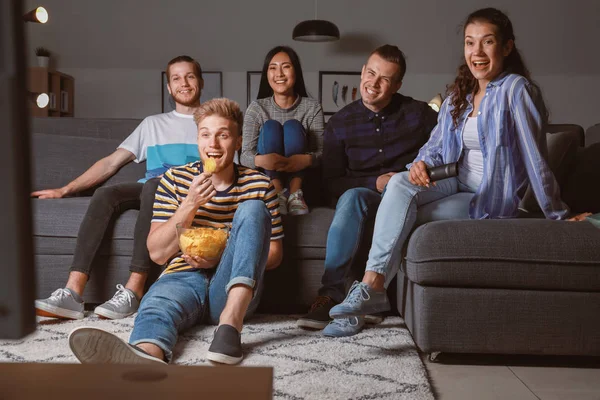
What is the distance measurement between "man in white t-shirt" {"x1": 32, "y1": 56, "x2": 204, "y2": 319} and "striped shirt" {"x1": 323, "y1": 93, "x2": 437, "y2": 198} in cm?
60

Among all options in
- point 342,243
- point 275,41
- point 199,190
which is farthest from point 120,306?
point 275,41

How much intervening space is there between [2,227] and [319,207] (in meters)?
2.18

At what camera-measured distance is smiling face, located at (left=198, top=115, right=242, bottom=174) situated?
2043 millimetres

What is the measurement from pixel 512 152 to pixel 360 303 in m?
0.69

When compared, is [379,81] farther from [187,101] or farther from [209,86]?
[209,86]

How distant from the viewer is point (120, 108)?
22.9 ft

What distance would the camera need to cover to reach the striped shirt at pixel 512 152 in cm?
209

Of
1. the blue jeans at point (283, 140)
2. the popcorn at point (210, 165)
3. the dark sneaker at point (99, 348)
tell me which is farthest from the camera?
the blue jeans at point (283, 140)

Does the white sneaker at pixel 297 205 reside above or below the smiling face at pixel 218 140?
below

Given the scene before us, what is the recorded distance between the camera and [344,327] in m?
2.10

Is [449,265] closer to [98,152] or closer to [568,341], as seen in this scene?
[568,341]

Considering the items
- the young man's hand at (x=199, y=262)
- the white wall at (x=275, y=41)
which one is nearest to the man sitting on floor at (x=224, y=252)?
the young man's hand at (x=199, y=262)

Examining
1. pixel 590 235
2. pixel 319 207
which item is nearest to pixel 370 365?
pixel 590 235

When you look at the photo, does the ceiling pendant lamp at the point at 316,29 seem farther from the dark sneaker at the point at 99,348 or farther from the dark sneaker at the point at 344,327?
the dark sneaker at the point at 99,348
